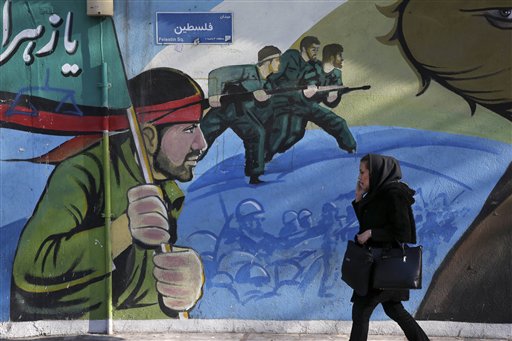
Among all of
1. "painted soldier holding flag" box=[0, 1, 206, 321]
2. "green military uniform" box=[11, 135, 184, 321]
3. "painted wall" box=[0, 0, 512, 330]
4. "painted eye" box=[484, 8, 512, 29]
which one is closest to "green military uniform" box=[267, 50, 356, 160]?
"painted wall" box=[0, 0, 512, 330]

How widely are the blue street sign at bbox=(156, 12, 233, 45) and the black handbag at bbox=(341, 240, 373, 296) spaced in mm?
2156

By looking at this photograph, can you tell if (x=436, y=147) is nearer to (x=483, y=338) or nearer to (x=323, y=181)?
(x=323, y=181)

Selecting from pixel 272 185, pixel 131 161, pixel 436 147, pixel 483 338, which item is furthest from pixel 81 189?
pixel 483 338

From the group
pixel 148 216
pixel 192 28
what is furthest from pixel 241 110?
pixel 148 216

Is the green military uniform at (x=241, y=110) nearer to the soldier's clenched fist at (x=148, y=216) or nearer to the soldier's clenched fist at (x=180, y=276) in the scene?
the soldier's clenched fist at (x=148, y=216)

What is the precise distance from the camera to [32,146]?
601 cm

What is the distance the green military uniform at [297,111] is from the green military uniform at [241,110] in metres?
0.10

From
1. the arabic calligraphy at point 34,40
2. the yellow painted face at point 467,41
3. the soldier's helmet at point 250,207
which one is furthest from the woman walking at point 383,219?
the arabic calligraphy at point 34,40

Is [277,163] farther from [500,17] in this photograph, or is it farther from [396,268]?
[500,17]

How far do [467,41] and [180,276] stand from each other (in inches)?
118

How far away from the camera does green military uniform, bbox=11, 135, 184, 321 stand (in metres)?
6.00

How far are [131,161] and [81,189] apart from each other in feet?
1.54

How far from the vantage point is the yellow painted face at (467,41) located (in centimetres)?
590

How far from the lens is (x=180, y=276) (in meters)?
6.00
